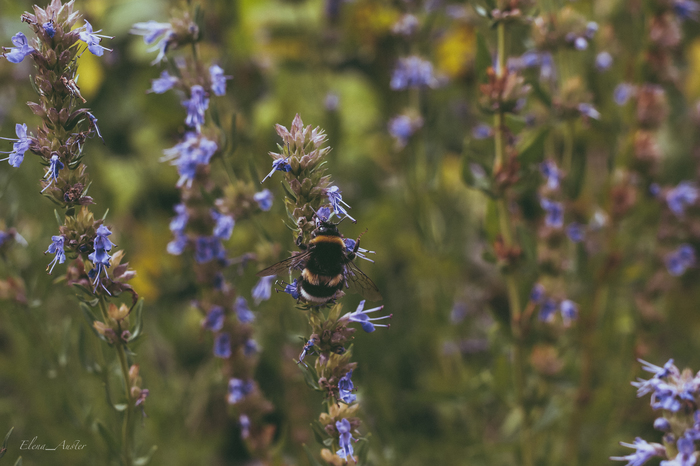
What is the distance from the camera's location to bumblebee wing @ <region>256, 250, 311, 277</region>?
1615 millimetres

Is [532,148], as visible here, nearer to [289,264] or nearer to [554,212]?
[554,212]

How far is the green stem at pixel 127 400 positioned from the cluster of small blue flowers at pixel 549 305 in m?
1.52

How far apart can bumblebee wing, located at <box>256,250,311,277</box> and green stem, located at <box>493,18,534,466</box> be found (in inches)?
34.7

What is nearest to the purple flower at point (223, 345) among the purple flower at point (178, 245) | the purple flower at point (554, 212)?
the purple flower at point (178, 245)

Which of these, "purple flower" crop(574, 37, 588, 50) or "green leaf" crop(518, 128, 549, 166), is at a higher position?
"purple flower" crop(574, 37, 588, 50)

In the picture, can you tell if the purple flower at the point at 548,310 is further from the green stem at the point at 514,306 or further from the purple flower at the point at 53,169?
the purple flower at the point at 53,169

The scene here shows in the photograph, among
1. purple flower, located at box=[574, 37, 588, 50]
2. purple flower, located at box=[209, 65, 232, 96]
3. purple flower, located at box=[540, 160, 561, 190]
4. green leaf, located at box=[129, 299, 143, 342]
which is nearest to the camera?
green leaf, located at box=[129, 299, 143, 342]

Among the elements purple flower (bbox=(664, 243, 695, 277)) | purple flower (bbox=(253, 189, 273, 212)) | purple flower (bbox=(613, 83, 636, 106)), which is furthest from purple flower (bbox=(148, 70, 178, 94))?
purple flower (bbox=(664, 243, 695, 277))

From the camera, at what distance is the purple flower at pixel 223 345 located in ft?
6.72

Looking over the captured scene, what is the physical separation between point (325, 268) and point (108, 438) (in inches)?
35.0

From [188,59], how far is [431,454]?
208 centimetres

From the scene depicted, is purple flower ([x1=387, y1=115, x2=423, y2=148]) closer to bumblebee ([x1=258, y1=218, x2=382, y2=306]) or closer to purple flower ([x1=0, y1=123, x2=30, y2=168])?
bumblebee ([x1=258, y1=218, x2=382, y2=306])

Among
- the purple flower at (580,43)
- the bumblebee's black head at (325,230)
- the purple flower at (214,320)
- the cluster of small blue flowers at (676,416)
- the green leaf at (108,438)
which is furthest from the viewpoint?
the purple flower at (580,43)

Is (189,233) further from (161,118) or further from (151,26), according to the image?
(161,118)
